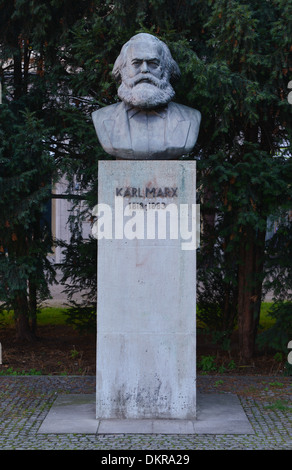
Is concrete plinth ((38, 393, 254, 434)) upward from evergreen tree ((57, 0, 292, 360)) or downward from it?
downward

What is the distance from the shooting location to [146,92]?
5.88 meters

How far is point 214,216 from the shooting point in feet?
29.2

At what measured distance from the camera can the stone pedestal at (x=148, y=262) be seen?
5.90 metres

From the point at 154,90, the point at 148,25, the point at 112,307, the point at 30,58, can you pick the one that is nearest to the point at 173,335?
the point at 112,307

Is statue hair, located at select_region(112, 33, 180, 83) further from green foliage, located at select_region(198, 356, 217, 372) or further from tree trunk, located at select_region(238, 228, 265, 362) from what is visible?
green foliage, located at select_region(198, 356, 217, 372)

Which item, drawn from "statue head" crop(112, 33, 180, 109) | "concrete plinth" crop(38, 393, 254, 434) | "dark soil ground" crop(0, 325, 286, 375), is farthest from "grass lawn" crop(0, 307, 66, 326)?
"statue head" crop(112, 33, 180, 109)

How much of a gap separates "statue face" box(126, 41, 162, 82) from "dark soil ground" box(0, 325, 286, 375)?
368 cm

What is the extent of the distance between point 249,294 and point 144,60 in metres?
3.89

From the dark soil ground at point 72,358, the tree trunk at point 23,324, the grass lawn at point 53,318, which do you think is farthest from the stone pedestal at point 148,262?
the grass lawn at point 53,318

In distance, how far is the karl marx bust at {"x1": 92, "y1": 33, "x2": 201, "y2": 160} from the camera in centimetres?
591

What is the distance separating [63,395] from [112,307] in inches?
56.9

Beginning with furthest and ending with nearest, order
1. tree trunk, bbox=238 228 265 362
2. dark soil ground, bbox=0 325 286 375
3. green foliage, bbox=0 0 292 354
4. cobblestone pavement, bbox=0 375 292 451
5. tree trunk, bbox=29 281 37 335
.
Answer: tree trunk, bbox=29 281 37 335 → tree trunk, bbox=238 228 265 362 → dark soil ground, bbox=0 325 286 375 → green foliage, bbox=0 0 292 354 → cobblestone pavement, bbox=0 375 292 451

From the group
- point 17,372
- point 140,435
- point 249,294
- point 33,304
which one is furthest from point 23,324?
point 140,435

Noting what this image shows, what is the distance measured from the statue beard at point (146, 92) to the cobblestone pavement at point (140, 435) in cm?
271
